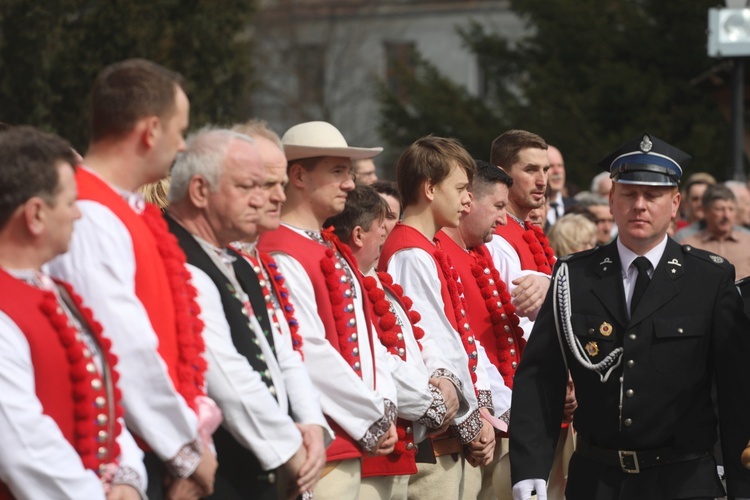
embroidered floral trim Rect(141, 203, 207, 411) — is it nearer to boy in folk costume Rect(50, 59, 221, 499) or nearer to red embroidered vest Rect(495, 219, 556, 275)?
boy in folk costume Rect(50, 59, 221, 499)

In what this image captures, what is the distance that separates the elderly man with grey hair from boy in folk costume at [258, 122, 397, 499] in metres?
0.52

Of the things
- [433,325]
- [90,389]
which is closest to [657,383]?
[433,325]

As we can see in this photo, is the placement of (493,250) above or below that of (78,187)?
below

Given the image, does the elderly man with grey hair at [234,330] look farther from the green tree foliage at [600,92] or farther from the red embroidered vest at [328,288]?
the green tree foliage at [600,92]

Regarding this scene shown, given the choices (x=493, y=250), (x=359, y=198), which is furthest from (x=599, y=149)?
(x=359, y=198)

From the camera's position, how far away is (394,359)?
5.55 m

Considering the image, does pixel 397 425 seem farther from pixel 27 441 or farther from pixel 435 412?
pixel 27 441

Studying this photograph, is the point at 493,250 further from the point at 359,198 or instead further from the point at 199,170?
the point at 199,170

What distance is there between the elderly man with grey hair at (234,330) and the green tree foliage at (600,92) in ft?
50.4

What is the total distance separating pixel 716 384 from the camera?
517 centimetres

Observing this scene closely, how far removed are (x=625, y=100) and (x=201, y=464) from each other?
665 inches

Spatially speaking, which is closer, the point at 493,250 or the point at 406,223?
the point at 406,223


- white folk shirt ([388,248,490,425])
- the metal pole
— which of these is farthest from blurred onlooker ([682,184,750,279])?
white folk shirt ([388,248,490,425])

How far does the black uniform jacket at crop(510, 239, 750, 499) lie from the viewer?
5.07 metres
